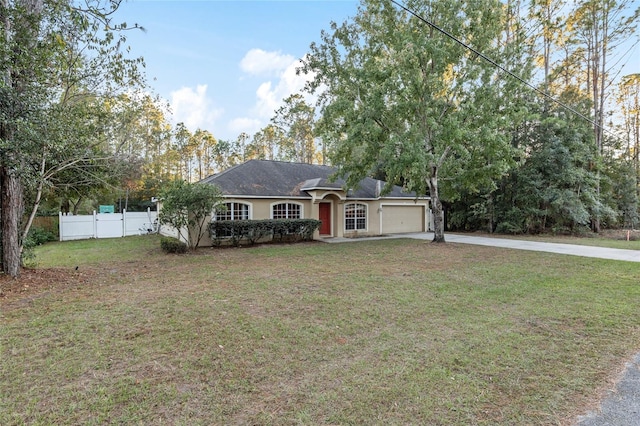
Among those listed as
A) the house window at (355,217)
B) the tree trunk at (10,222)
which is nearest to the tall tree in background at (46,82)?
the tree trunk at (10,222)

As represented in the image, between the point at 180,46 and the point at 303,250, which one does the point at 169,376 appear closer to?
the point at 303,250

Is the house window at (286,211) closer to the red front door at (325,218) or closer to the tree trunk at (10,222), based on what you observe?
the red front door at (325,218)

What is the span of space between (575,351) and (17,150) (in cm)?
965

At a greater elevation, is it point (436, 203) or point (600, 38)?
point (600, 38)

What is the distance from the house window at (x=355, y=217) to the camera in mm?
17656

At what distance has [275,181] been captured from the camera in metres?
16.4

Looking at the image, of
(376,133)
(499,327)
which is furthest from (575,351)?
(376,133)

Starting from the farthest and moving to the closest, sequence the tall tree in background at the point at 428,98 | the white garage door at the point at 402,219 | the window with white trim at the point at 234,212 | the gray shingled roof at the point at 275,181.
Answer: the white garage door at the point at 402,219 → the gray shingled roof at the point at 275,181 → the window with white trim at the point at 234,212 → the tall tree in background at the point at 428,98

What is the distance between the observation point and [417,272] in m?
8.41

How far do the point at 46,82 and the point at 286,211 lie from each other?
1010cm

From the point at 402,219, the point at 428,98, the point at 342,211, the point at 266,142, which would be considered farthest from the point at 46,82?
the point at 266,142

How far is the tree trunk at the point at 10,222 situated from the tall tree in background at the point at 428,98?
33.1 feet

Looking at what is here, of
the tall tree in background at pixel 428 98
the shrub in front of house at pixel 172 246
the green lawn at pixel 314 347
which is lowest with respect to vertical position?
the green lawn at pixel 314 347

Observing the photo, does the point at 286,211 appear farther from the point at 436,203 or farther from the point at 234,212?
the point at 436,203
